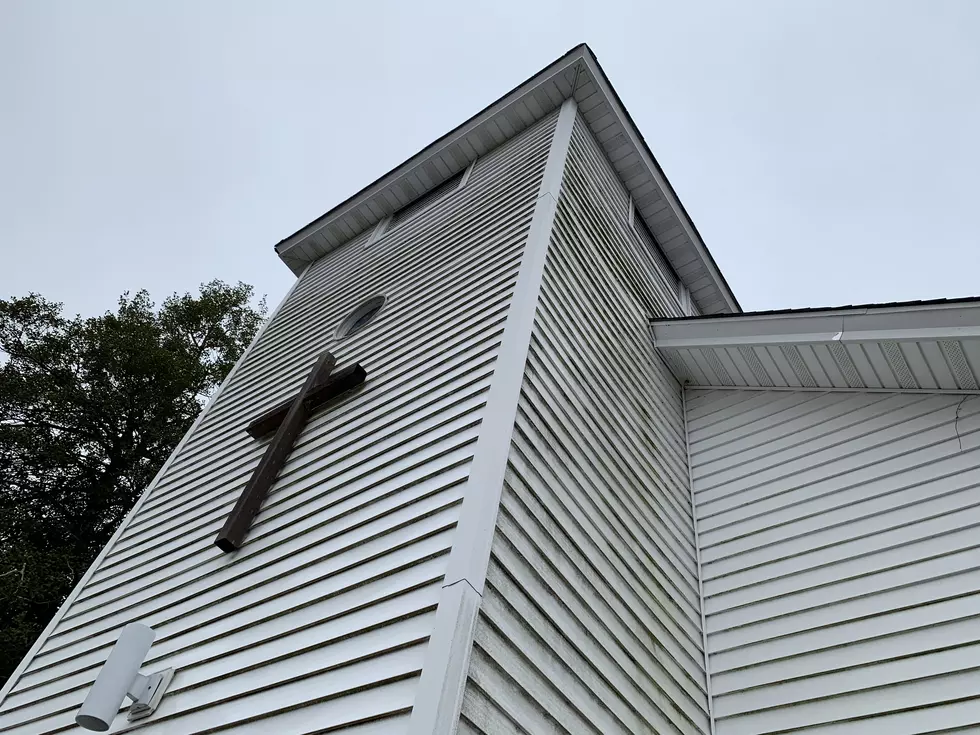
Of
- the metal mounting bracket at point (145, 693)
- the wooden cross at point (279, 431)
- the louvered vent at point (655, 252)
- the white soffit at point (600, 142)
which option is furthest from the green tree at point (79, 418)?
the louvered vent at point (655, 252)

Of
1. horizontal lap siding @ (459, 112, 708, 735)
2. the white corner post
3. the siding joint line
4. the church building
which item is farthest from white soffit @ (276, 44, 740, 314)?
the white corner post

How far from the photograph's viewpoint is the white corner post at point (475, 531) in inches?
96.6

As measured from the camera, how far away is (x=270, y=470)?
454 centimetres

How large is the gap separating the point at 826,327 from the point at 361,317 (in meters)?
3.64

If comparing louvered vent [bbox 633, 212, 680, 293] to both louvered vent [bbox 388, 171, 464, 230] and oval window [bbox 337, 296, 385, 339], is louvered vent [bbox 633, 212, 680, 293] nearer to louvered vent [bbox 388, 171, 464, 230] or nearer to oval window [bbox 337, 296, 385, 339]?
louvered vent [bbox 388, 171, 464, 230]

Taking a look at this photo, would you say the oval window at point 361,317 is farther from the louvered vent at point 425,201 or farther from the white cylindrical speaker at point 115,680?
the white cylindrical speaker at point 115,680

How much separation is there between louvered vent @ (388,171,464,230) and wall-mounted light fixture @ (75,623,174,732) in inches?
225

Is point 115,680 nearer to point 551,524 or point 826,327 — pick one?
point 551,524

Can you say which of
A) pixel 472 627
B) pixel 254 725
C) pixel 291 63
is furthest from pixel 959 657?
pixel 291 63

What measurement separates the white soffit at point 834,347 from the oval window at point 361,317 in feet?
7.76

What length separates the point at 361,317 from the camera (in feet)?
21.2

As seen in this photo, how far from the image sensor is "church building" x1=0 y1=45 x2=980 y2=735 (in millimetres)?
3045

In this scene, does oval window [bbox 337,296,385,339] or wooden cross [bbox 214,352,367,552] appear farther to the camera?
oval window [bbox 337,296,385,339]

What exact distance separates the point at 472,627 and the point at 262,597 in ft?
4.61
